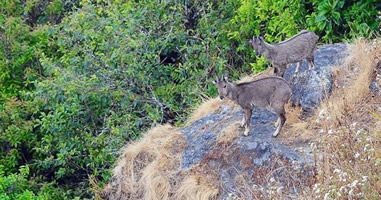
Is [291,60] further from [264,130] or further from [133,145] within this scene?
[133,145]

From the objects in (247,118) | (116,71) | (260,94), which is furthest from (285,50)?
(116,71)

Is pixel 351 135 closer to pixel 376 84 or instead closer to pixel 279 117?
pixel 279 117

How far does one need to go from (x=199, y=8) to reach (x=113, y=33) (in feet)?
6.38

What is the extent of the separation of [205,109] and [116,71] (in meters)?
2.49

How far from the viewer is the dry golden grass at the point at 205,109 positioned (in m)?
11.2

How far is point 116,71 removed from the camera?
13.1 metres

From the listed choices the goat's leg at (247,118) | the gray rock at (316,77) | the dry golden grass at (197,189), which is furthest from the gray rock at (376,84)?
the dry golden grass at (197,189)

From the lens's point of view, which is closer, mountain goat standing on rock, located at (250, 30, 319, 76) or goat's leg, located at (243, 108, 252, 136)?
goat's leg, located at (243, 108, 252, 136)

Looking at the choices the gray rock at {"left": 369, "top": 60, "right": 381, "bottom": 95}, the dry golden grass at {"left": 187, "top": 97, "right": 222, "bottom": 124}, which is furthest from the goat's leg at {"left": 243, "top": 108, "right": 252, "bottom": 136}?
the gray rock at {"left": 369, "top": 60, "right": 381, "bottom": 95}

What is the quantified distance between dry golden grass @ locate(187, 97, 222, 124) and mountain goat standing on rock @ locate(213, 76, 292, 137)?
4.53ft

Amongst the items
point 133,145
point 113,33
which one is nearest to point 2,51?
point 113,33

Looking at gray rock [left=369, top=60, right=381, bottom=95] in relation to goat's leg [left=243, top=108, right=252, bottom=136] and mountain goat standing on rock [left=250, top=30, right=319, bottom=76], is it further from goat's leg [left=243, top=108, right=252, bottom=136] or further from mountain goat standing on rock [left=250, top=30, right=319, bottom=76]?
goat's leg [left=243, top=108, right=252, bottom=136]

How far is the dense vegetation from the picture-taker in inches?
493

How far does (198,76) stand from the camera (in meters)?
13.3
